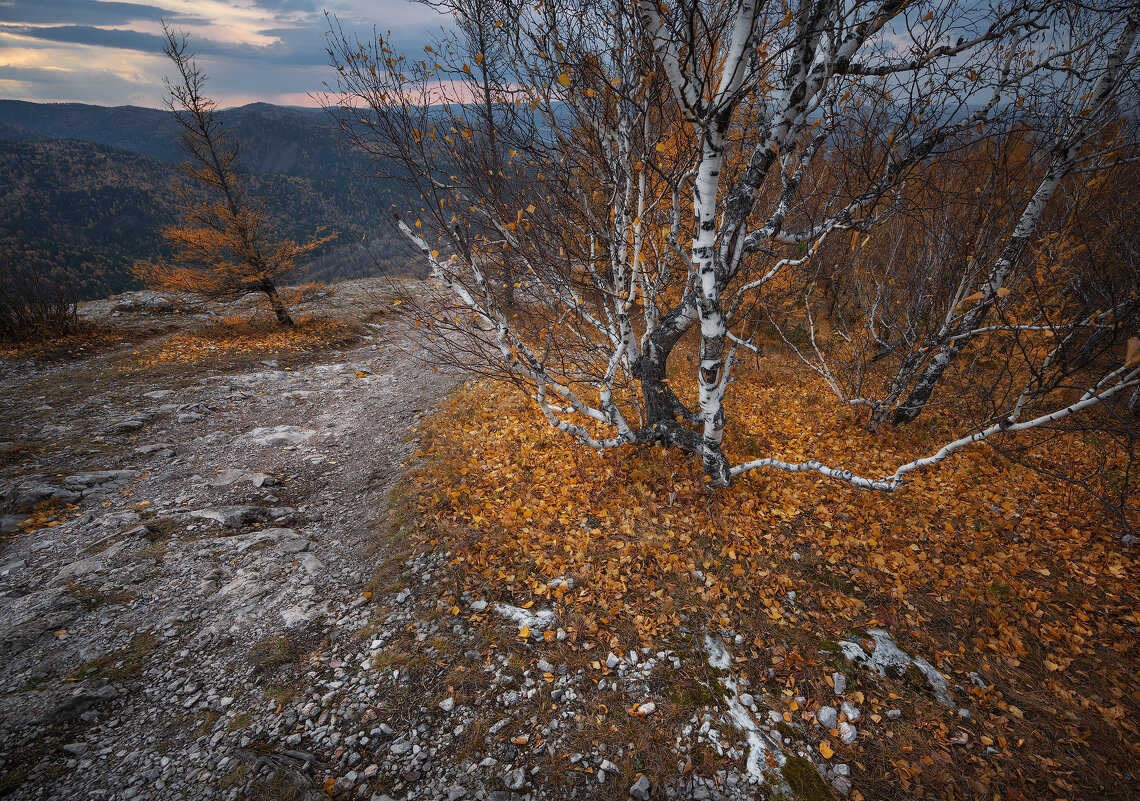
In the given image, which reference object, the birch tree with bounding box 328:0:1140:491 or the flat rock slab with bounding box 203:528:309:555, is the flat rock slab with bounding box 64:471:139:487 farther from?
the birch tree with bounding box 328:0:1140:491

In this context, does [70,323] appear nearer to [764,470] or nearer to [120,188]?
[764,470]

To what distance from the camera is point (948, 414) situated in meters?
9.08

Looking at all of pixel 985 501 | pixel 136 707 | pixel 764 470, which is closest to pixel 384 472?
pixel 136 707

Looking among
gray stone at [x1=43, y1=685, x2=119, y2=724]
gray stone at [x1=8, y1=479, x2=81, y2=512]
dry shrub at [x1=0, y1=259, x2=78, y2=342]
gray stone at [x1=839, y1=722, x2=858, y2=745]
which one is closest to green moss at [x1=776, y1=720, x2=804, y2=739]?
gray stone at [x1=839, y1=722, x2=858, y2=745]

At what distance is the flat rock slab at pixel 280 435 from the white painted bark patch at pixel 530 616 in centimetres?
750

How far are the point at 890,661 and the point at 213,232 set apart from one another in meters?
23.4

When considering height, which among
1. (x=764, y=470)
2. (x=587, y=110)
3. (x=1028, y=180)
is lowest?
(x=764, y=470)

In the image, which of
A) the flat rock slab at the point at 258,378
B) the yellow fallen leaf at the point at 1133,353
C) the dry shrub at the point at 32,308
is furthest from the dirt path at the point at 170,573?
the yellow fallen leaf at the point at 1133,353

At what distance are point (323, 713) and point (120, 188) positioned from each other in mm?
225201

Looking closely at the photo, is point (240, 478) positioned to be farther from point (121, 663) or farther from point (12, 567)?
point (121, 663)

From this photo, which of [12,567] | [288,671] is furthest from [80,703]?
[12,567]

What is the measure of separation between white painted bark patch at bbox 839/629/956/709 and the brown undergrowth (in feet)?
0.42

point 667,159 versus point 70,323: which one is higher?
point 667,159

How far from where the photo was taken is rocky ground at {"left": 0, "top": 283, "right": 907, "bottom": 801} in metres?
3.40
